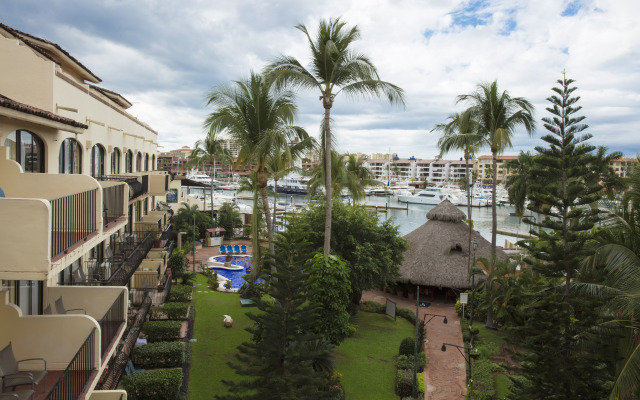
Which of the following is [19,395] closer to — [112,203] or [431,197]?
[112,203]

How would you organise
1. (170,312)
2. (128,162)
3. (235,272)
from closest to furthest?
1. (170,312)
2. (128,162)
3. (235,272)

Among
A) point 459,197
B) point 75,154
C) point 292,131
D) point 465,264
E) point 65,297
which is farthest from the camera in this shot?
point 459,197

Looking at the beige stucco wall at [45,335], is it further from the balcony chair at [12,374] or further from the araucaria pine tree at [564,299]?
the araucaria pine tree at [564,299]

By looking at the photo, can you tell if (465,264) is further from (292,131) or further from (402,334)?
(292,131)

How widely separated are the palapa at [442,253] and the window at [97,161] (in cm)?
1480

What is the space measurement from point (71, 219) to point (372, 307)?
17.3 meters

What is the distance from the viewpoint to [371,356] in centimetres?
1623

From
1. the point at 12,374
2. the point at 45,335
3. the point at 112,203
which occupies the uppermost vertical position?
the point at 112,203

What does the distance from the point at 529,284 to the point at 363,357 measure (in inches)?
282

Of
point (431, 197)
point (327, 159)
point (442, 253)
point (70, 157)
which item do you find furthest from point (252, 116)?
point (431, 197)

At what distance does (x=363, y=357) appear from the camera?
16094mm

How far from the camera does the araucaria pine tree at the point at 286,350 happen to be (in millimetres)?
9031

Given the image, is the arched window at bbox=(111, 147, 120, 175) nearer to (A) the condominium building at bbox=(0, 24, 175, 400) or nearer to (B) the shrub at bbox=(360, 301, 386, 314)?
(A) the condominium building at bbox=(0, 24, 175, 400)

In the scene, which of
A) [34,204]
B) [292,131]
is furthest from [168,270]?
[34,204]
